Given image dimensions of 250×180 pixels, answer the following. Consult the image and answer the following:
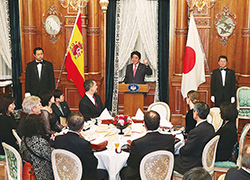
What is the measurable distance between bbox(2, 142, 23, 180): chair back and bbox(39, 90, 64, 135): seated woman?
0.93m

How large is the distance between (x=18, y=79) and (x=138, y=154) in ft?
18.5

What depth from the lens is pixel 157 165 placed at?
11.2 ft

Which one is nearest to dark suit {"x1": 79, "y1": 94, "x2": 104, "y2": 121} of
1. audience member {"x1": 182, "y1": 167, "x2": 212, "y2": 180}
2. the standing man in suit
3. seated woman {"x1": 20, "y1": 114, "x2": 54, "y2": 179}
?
seated woman {"x1": 20, "y1": 114, "x2": 54, "y2": 179}

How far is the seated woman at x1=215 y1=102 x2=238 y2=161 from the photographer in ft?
13.4

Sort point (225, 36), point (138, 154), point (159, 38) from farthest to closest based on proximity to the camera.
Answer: point (159, 38)
point (225, 36)
point (138, 154)

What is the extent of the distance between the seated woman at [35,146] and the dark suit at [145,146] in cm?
93

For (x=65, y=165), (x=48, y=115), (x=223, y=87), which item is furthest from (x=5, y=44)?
(x=65, y=165)

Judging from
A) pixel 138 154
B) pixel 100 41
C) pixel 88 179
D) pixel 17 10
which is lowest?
pixel 88 179

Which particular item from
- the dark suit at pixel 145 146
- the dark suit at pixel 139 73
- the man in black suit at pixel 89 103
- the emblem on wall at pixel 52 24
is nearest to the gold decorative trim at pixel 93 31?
the emblem on wall at pixel 52 24

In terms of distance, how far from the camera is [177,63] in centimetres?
743

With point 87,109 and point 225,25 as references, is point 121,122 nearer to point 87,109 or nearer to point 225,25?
point 87,109

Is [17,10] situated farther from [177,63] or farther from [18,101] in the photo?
[177,63]

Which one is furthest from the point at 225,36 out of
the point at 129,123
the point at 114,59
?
the point at 129,123

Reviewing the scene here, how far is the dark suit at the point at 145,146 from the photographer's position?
3471 millimetres
